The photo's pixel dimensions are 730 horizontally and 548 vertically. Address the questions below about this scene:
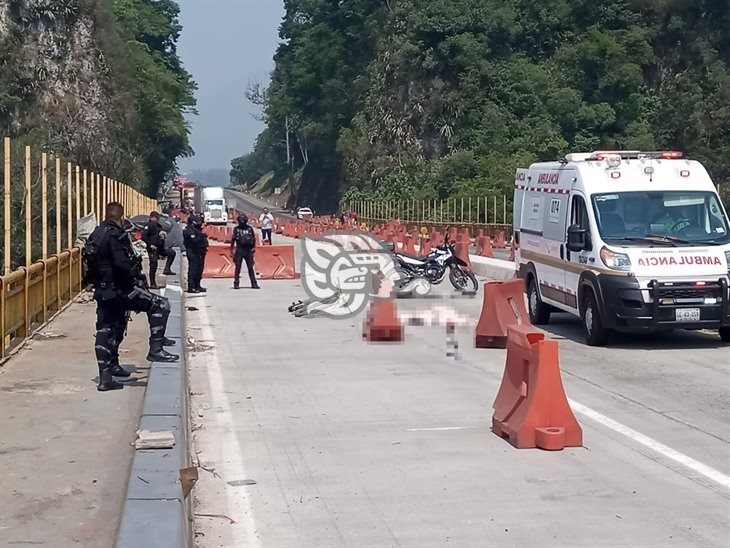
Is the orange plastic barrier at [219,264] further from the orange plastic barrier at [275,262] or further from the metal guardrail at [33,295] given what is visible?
the metal guardrail at [33,295]

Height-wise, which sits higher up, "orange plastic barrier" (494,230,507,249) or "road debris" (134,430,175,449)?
"orange plastic barrier" (494,230,507,249)

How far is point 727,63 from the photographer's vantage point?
69.1m

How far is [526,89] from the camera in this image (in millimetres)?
71688

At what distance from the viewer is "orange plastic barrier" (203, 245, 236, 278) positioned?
29.8 meters

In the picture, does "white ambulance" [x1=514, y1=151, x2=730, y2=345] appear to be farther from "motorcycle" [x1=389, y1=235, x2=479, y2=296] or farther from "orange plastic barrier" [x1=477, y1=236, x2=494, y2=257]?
"orange plastic barrier" [x1=477, y1=236, x2=494, y2=257]

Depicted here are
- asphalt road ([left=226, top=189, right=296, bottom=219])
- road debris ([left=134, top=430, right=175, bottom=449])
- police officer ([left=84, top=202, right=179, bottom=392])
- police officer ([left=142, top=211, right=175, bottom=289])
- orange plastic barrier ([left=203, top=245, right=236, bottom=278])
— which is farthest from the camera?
asphalt road ([left=226, top=189, right=296, bottom=219])

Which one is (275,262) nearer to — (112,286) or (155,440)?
(112,286)

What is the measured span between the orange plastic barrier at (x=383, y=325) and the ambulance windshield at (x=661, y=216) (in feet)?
10.4

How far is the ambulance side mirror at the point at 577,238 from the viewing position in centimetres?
1498

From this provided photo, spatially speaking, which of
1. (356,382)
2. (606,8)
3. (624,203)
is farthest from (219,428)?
(606,8)

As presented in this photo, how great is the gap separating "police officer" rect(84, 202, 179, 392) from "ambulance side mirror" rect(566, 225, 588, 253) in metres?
6.19

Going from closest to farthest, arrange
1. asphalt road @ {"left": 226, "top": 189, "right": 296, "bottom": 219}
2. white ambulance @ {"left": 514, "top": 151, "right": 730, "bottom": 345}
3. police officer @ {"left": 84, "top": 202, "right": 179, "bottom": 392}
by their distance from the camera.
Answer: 1. police officer @ {"left": 84, "top": 202, "right": 179, "bottom": 392}
2. white ambulance @ {"left": 514, "top": 151, "right": 730, "bottom": 345}
3. asphalt road @ {"left": 226, "top": 189, "right": 296, "bottom": 219}

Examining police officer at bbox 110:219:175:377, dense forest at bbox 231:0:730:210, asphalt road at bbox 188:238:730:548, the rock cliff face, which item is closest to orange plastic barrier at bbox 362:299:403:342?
asphalt road at bbox 188:238:730:548

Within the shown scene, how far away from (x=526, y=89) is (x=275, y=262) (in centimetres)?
4569
